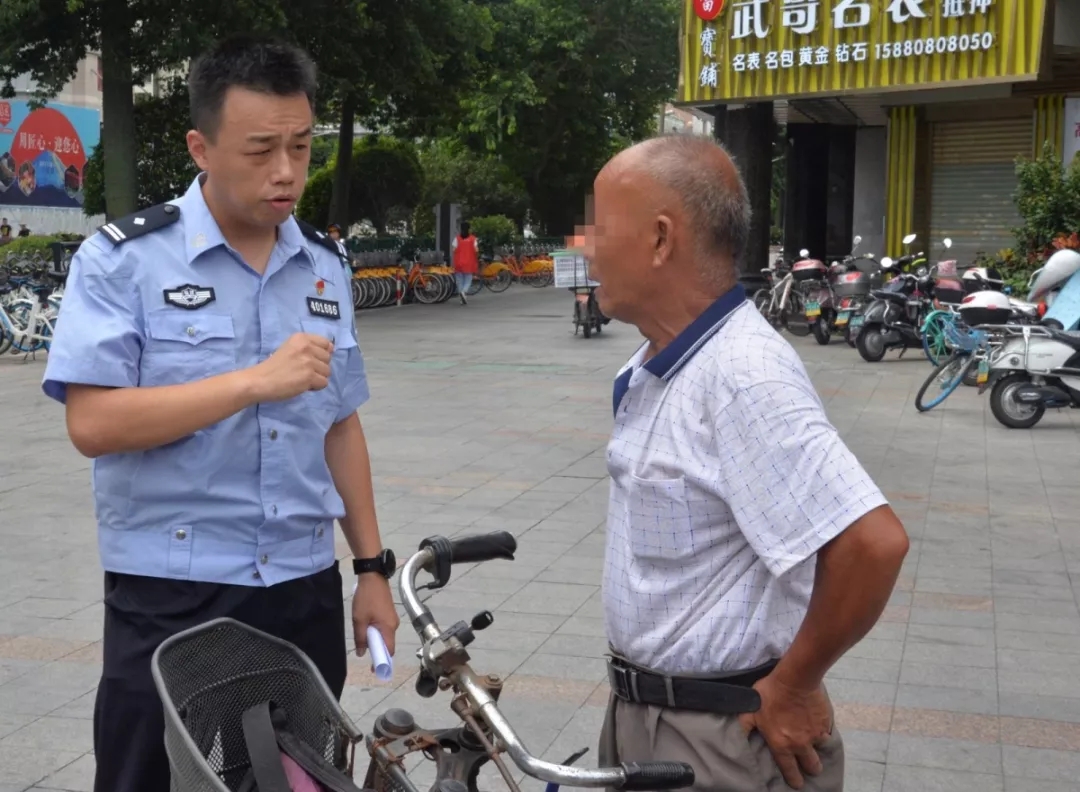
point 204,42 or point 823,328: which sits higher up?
point 204,42

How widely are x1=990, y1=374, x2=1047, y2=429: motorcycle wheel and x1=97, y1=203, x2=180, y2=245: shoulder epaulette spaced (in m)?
8.85

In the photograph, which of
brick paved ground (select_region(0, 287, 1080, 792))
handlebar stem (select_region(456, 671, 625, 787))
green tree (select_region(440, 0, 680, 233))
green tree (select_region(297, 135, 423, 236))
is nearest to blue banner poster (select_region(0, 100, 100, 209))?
green tree (select_region(440, 0, 680, 233))

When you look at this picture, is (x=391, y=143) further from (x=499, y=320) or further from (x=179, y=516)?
(x=179, y=516)

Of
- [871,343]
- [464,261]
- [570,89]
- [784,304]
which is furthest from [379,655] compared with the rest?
[570,89]

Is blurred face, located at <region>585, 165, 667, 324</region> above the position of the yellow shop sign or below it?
below

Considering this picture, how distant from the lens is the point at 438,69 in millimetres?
21500

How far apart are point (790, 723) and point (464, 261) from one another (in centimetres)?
2251

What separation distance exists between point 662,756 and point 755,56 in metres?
15.8

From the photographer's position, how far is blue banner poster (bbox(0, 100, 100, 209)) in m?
38.6

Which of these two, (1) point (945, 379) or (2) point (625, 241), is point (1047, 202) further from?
(2) point (625, 241)

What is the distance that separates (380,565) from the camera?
2459 mm

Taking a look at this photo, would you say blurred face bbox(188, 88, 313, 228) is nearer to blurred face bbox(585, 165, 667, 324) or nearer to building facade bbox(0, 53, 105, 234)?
blurred face bbox(585, 165, 667, 324)

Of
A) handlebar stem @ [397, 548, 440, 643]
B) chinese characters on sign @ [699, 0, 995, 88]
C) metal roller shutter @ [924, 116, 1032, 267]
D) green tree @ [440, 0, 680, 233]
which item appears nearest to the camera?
handlebar stem @ [397, 548, 440, 643]

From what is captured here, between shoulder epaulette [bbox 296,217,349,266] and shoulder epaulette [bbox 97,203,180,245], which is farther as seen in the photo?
shoulder epaulette [bbox 296,217,349,266]
